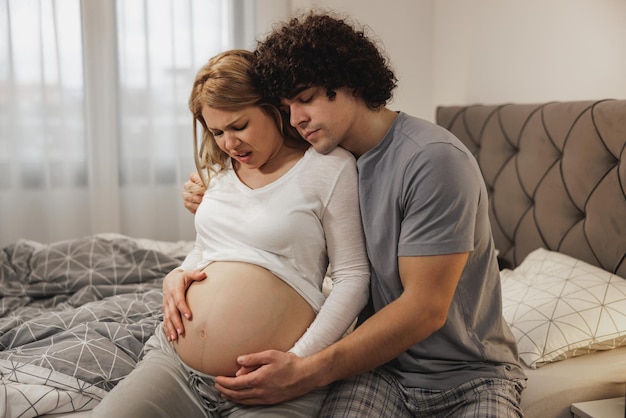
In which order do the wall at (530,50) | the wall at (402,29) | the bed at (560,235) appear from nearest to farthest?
1. the bed at (560,235)
2. the wall at (530,50)
3. the wall at (402,29)

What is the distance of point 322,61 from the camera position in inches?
50.1

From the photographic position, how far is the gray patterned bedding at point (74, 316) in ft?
4.58

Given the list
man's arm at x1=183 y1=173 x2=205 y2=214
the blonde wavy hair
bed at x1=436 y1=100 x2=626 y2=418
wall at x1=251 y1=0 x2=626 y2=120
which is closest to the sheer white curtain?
wall at x1=251 y1=0 x2=626 y2=120

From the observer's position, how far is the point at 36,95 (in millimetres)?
3068

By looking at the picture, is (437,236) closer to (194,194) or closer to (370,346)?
(370,346)

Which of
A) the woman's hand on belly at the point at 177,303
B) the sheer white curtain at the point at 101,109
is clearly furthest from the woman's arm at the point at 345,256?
the sheer white curtain at the point at 101,109

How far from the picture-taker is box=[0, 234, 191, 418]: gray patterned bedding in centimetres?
140

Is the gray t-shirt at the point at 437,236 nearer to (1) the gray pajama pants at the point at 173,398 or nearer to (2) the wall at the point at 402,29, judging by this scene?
(1) the gray pajama pants at the point at 173,398

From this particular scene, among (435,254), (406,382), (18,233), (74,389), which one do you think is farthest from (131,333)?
(18,233)

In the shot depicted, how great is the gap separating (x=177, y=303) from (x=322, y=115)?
509mm

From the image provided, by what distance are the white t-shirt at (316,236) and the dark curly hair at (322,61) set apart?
0.50 ft

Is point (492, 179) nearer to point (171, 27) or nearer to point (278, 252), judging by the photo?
point (278, 252)

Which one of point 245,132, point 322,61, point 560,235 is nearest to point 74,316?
point 245,132

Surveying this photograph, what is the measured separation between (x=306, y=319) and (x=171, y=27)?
7.38ft
